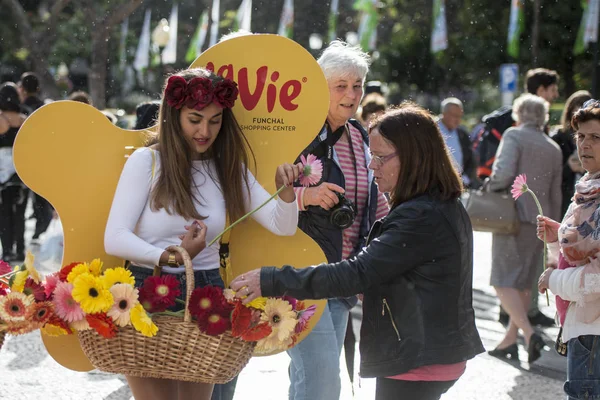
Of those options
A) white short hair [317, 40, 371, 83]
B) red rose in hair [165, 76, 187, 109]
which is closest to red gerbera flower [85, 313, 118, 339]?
red rose in hair [165, 76, 187, 109]

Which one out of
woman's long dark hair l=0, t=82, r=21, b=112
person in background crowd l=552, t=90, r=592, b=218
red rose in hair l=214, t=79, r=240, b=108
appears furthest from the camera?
woman's long dark hair l=0, t=82, r=21, b=112

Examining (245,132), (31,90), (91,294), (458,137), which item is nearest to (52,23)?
(31,90)

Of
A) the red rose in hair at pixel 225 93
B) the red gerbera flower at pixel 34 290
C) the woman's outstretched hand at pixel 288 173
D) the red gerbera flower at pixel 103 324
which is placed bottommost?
the red gerbera flower at pixel 103 324

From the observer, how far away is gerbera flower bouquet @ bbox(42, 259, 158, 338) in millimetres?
2914

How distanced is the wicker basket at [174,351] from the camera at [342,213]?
0.95m

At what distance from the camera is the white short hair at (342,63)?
4.24 meters

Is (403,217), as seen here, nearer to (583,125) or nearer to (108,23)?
(583,125)

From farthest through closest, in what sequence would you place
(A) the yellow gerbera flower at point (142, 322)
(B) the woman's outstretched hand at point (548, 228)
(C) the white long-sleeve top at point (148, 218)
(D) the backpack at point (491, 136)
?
(D) the backpack at point (491, 136), (B) the woman's outstretched hand at point (548, 228), (C) the white long-sleeve top at point (148, 218), (A) the yellow gerbera flower at point (142, 322)

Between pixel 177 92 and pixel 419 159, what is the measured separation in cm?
88

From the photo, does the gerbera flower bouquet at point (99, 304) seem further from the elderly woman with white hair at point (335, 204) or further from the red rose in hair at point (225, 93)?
the elderly woman with white hair at point (335, 204)

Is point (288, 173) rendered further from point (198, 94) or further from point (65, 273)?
point (65, 273)

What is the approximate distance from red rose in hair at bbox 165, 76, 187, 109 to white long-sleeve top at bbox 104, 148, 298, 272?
0.20 m

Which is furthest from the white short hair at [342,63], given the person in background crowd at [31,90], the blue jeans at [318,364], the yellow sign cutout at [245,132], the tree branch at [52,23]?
the tree branch at [52,23]

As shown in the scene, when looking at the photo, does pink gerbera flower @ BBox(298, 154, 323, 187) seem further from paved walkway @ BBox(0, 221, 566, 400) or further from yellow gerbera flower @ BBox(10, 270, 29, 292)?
paved walkway @ BBox(0, 221, 566, 400)
